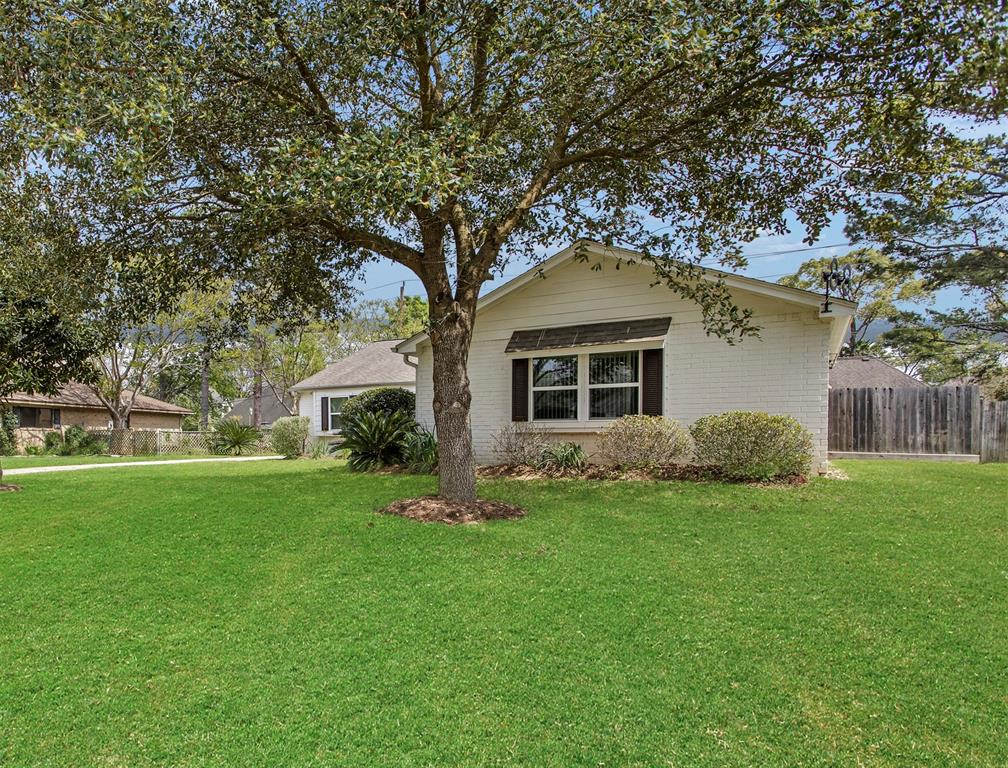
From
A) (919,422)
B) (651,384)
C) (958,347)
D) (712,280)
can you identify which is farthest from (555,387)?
(958,347)

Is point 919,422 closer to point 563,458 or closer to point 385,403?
point 563,458

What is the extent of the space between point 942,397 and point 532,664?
47.2 ft

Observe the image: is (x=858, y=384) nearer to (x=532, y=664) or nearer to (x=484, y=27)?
(x=484, y=27)

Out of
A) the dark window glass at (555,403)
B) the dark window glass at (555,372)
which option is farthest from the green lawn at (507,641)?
the dark window glass at (555,372)

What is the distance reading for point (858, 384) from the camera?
2170 cm

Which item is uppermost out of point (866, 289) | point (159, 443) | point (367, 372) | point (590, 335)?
point (866, 289)

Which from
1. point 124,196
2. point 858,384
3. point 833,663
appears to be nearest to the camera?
point 833,663

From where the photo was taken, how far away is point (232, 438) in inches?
850

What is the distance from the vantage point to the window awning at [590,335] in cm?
1085

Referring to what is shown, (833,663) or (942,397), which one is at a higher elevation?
(942,397)

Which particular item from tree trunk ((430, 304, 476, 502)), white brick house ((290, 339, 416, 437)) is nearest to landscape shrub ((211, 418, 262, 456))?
white brick house ((290, 339, 416, 437))

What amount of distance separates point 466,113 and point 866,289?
27613mm

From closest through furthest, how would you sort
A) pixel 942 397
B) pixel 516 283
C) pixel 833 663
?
1. pixel 833 663
2. pixel 516 283
3. pixel 942 397

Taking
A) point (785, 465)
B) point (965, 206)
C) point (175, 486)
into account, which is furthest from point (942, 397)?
point (175, 486)
